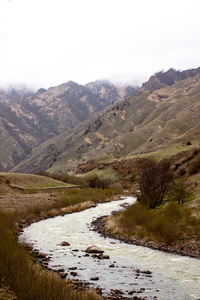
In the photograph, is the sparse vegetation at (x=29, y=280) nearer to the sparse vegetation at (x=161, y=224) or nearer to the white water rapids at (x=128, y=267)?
the white water rapids at (x=128, y=267)

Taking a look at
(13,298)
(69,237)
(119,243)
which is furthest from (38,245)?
(13,298)

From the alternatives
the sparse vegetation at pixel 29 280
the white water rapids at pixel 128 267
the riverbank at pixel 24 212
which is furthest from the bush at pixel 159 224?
the sparse vegetation at pixel 29 280

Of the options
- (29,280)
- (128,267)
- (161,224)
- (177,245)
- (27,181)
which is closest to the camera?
(29,280)

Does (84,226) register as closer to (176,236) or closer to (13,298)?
(176,236)

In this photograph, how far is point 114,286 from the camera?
1392 cm

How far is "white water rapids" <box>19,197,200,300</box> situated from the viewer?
1328 cm

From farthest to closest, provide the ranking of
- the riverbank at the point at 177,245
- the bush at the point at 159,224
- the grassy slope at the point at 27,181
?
1. the grassy slope at the point at 27,181
2. the bush at the point at 159,224
3. the riverbank at the point at 177,245

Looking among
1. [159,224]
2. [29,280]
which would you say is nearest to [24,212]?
[159,224]

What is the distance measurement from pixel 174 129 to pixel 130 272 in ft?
625

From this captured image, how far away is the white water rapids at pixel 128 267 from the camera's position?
43.6 feet

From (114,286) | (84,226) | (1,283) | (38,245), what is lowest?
(84,226)

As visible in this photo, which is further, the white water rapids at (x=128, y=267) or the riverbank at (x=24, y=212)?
the white water rapids at (x=128, y=267)

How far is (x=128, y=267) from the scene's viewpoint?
56.7 ft

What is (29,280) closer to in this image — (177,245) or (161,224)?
(177,245)
